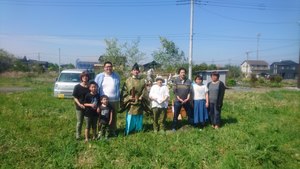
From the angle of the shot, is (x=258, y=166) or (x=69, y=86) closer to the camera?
(x=258, y=166)

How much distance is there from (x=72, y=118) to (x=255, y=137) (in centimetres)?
576

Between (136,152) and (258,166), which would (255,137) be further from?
(136,152)

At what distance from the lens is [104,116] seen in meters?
7.80

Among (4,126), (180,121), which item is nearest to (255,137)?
(180,121)

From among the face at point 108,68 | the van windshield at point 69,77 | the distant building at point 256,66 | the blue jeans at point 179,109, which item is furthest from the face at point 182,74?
the distant building at point 256,66

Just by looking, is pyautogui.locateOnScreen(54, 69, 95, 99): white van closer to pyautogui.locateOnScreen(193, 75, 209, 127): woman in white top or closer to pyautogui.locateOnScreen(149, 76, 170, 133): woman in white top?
pyautogui.locateOnScreen(193, 75, 209, 127): woman in white top

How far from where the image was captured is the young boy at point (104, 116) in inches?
306

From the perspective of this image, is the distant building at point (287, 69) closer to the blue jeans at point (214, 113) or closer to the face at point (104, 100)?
the blue jeans at point (214, 113)

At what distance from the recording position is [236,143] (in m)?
7.60

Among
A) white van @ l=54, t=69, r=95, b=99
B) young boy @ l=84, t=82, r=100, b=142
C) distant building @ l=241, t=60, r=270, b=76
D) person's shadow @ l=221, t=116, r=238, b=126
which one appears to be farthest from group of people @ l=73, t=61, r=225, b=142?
distant building @ l=241, t=60, r=270, b=76

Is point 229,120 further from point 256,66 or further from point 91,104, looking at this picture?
point 256,66

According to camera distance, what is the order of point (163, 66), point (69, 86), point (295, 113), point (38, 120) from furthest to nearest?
point (163, 66)
point (69, 86)
point (295, 113)
point (38, 120)

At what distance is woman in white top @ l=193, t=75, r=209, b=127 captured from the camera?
9453 mm

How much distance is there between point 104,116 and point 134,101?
3.16ft
